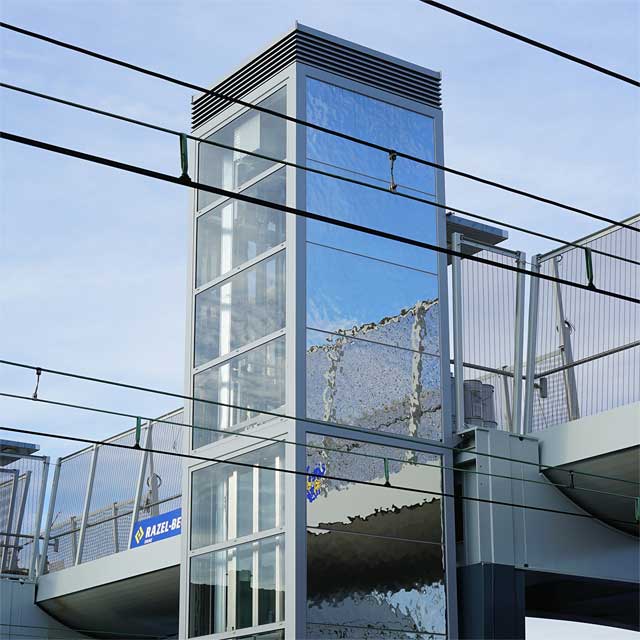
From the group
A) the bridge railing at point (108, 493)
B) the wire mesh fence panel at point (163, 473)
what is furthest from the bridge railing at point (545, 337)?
the bridge railing at point (108, 493)

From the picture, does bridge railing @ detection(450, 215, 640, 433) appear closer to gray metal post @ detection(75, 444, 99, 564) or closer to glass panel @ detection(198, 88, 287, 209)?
glass panel @ detection(198, 88, 287, 209)

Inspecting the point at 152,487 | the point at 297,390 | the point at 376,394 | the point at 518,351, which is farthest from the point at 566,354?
the point at 152,487

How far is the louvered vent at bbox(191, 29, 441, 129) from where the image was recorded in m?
16.1

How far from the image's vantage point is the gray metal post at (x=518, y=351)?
1636cm

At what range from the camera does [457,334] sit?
53.9 feet

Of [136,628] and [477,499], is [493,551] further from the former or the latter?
[136,628]

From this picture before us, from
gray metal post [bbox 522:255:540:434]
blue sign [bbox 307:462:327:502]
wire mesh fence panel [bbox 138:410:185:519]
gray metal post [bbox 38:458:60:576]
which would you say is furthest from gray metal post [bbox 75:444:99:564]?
gray metal post [bbox 522:255:540:434]

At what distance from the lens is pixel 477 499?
1427 cm

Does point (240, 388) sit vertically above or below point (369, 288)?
below

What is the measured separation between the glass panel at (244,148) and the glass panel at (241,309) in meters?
1.29

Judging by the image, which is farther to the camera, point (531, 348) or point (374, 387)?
point (531, 348)

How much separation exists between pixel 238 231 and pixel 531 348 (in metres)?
4.16

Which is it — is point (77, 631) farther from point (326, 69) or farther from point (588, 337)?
point (326, 69)

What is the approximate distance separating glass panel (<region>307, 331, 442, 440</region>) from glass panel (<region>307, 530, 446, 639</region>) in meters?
1.44
